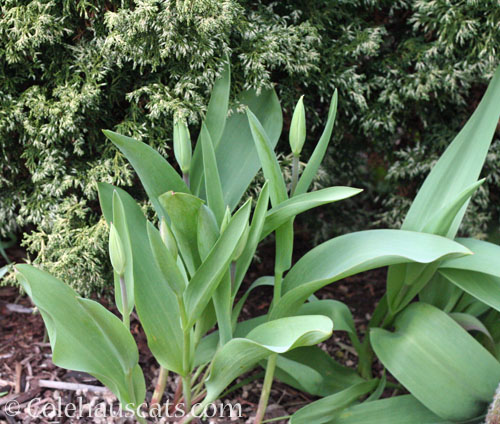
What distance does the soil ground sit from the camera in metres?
1.58

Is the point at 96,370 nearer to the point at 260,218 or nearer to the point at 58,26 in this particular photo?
the point at 260,218

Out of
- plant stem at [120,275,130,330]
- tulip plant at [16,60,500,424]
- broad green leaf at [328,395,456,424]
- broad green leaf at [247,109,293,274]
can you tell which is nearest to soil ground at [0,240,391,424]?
tulip plant at [16,60,500,424]

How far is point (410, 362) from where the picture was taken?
1.38 meters

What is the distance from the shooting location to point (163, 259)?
1147mm

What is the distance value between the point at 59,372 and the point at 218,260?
2.83ft

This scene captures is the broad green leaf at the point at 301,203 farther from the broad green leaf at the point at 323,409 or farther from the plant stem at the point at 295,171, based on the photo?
the broad green leaf at the point at 323,409

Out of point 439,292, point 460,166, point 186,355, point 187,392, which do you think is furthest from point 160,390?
point 460,166

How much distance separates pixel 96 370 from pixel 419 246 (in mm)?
811

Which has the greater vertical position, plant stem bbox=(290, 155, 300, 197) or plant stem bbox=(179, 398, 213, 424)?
plant stem bbox=(290, 155, 300, 197)

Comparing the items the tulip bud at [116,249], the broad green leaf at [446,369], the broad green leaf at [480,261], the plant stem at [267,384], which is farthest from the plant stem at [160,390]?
the broad green leaf at [480,261]

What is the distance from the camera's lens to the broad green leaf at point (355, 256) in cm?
125

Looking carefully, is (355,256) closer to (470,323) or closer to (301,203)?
(301,203)

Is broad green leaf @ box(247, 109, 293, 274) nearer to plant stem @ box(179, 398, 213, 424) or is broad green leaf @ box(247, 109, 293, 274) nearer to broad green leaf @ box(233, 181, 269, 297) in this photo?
broad green leaf @ box(233, 181, 269, 297)

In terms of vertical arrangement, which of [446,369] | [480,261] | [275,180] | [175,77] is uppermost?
[175,77]
